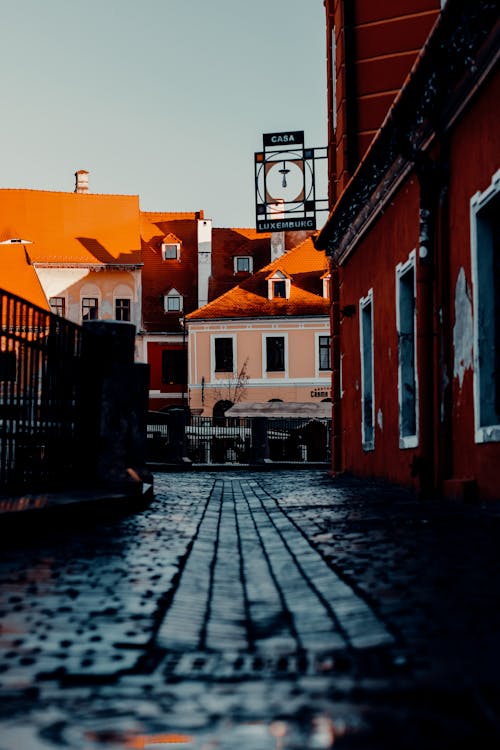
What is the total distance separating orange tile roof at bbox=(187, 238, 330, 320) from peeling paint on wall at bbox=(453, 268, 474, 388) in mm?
40643

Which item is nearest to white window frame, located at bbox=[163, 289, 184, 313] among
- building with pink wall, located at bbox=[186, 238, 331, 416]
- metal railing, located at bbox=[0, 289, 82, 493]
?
building with pink wall, located at bbox=[186, 238, 331, 416]

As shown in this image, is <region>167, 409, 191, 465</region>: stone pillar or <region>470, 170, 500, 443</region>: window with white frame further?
<region>167, 409, 191, 465</region>: stone pillar

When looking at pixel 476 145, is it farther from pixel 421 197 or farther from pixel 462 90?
pixel 421 197

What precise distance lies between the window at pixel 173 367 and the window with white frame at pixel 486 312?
45.5 meters

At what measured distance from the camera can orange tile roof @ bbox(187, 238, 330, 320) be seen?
2010 inches

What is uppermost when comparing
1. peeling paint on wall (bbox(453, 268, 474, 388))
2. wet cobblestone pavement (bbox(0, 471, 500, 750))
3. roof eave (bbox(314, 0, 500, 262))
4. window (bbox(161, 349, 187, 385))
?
window (bbox(161, 349, 187, 385))

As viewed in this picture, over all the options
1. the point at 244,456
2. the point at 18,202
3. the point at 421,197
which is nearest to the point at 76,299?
the point at 18,202

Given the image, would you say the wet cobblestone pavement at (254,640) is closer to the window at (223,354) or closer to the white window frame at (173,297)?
the window at (223,354)

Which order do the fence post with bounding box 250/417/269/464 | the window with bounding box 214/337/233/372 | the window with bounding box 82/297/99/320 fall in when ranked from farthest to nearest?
the window with bounding box 82/297/99/320
the window with bounding box 214/337/233/372
the fence post with bounding box 250/417/269/464

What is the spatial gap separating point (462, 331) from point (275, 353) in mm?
41588

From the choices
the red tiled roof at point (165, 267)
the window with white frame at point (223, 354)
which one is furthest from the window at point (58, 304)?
the window with white frame at point (223, 354)

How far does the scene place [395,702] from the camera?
275 cm

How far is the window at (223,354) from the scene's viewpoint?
169ft

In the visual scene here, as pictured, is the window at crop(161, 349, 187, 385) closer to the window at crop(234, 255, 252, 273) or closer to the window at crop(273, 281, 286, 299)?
the window at crop(273, 281, 286, 299)
